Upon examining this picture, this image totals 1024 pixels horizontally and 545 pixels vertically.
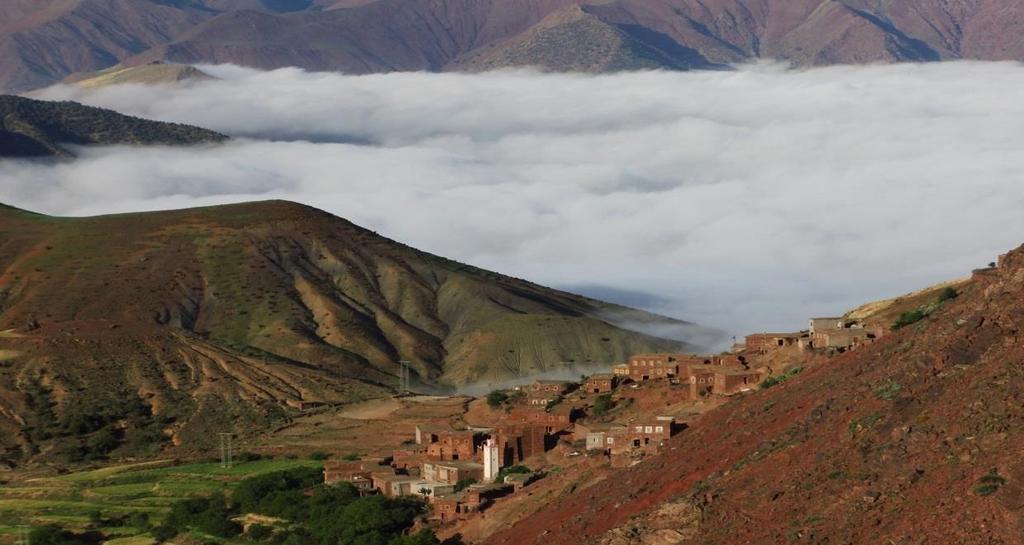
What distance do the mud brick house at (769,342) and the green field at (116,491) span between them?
2986 centimetres

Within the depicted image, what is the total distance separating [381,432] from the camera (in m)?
145

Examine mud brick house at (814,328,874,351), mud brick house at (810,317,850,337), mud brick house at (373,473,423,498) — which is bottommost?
mud brick house at (373,473,423,498)

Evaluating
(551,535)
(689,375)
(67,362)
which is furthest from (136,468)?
(551,535)

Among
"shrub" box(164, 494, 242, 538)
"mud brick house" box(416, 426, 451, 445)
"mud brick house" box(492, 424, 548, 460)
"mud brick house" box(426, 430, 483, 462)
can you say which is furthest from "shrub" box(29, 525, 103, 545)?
"mud brick house" box(492, 424, 548, 460)

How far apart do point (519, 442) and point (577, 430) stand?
370cm

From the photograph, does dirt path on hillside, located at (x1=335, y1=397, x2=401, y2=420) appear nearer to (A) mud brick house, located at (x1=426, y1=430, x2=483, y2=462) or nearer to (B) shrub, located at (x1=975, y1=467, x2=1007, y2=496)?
(A) mud brick house, located at (x1=426, y1=430, x2=483, y2=462)

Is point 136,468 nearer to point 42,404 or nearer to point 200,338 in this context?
point 42,404

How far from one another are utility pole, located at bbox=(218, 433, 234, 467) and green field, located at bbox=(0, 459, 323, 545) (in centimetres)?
67

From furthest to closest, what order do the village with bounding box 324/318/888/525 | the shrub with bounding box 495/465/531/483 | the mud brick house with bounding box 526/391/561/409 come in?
the mud brick house with bounding box 526/391/561/409, the shrub with bounding box 495/465/531/483, the village with bounding box 324/318/888/525

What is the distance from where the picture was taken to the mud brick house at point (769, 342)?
109 meters

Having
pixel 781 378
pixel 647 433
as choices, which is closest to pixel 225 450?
pixel 647 433

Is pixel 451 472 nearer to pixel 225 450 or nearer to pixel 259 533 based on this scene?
pixel 259 533

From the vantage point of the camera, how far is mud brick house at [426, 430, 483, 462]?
370ft

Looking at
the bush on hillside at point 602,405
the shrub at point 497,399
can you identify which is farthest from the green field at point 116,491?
the bush on hillside at point 602,405
